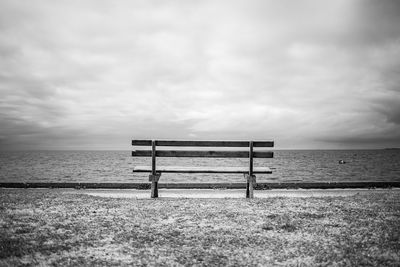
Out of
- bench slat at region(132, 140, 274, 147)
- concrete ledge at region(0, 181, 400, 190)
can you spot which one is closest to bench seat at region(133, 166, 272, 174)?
bench slat at region(132, 140, 274, 147)

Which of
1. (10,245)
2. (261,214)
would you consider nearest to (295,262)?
(261,214)

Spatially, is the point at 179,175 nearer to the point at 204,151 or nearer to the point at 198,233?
the point at 204,151

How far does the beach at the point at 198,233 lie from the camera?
3.60 metres

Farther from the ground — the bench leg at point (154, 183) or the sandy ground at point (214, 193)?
the bench leg at point (154, 183)

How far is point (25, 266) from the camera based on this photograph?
3.29m

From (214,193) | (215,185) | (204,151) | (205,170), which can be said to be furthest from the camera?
(215,185)

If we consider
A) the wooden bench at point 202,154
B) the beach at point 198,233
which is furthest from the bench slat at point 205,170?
the beach at point 198,233

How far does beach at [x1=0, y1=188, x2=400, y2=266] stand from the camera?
3598 millimetres

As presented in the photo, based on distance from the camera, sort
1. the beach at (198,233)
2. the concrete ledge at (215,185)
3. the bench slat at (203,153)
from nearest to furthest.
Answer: the beach at (198,233)
the bench slat at (203,153)
the concrete ledge at (215,185)

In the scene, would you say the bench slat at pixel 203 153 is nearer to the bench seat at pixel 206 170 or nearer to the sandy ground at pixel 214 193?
the bench seat at pixel 206 170

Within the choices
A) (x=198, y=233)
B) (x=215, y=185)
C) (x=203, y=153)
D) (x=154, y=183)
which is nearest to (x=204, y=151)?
(x=203, y=153)

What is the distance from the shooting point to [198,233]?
461 centimetres

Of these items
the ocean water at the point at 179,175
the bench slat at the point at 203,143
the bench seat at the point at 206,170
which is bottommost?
the ocean water at the point at 179,175

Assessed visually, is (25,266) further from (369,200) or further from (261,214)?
(369,200)
